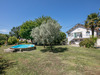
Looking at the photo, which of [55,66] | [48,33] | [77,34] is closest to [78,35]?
[77,34]

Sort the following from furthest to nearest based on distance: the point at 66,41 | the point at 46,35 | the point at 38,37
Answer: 1. the point at 66,41
2. the point at 38,37
3. the point at 46,35

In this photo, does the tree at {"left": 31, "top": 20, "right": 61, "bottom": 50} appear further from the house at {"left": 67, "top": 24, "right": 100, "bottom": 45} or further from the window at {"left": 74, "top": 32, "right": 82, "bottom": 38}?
the window at {"left": 74, "top": 32, "right": 82, "bottom": 38}

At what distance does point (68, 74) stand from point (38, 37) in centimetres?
848

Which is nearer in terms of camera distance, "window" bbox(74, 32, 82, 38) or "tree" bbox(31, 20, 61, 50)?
"tree" bbox(31, 20, 61, 50)

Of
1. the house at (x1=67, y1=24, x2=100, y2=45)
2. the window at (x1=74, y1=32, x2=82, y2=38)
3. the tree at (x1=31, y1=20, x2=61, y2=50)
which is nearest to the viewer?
the tree at (x1=31, y1=20, x2=61, y2=50)

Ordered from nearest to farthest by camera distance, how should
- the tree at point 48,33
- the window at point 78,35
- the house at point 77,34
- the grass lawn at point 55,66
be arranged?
1. the grass lawn at point 55,66
2. the tree at point 48,33
3. the house at point 77,34
4. the window at point 78,35

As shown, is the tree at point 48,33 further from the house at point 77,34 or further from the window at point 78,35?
the window at point 78,35

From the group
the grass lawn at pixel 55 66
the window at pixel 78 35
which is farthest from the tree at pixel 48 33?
the window at pixel 78 35

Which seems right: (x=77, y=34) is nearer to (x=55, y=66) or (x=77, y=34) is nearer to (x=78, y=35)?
(x=78, y=35)

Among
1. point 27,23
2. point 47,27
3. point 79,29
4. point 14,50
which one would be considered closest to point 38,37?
point 47,27

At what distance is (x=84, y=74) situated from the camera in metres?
4.05

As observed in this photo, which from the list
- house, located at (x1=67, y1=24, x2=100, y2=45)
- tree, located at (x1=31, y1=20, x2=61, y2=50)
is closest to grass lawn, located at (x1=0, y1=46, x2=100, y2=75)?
tree, located at (x1=31, y1=20, x2=61, y2=50)

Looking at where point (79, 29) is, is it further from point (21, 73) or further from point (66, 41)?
point (21, 73)

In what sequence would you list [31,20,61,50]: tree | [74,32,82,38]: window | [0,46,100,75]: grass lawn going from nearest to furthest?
1. [0,46,100,75]: grass lawn
2. [31,20,61,50]: tree
3. [74,32,82,38]: window
